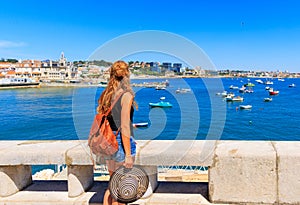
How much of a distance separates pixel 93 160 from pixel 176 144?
110cm

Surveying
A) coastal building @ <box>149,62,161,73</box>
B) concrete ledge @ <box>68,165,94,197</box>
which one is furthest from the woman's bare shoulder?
coastal building @ <box>149,62,161,73</box>

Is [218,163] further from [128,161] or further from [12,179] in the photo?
[12,179]

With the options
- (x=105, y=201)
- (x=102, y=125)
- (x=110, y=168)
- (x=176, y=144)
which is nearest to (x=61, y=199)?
(x=105, y=201)

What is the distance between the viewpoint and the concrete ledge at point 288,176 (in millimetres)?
3457

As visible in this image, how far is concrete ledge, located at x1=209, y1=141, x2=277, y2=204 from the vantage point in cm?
352

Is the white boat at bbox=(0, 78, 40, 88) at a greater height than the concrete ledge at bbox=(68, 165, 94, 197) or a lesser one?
greater

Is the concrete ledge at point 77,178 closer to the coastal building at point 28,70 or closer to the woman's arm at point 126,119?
the woman's arm at point 126,119

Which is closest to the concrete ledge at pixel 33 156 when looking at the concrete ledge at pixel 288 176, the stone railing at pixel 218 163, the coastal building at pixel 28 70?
the stone railing at pixel 218 163

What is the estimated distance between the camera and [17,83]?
146 meters

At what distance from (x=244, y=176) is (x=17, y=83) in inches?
6196

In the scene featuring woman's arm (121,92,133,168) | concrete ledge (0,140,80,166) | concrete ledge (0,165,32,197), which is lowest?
concrete ledge (0,165,32,197)

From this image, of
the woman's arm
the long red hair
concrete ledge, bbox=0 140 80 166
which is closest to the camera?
the woman's arm

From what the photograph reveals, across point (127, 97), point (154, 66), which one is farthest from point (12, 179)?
point (154, 66)

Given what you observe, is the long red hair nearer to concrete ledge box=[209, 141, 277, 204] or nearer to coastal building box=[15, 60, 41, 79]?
concrete ledge box=[209, 141, 277, 204]
